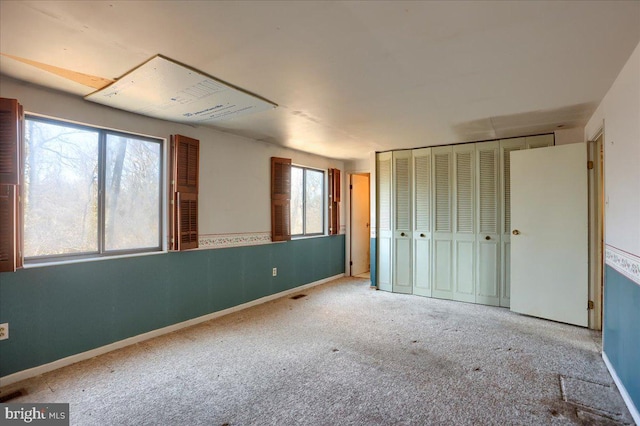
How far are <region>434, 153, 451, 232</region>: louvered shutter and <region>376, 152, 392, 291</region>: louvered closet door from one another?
737mm

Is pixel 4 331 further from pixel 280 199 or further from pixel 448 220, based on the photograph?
pixel 448 220

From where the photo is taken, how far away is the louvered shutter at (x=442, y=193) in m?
4.62

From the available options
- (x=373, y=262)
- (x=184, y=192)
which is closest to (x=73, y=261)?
(x=184, y=192)

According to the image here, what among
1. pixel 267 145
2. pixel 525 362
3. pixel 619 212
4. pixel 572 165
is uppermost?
pixel 267 145

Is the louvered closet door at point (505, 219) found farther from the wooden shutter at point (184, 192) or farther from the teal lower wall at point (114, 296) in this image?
the wooden shutter at point (184, 192)

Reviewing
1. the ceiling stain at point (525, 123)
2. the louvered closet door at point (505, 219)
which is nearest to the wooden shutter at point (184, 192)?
the ceiling stain at point (525, 123)

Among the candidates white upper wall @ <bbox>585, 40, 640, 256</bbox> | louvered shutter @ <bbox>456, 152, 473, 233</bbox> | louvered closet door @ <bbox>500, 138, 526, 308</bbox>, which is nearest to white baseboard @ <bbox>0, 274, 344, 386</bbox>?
louvered shutter @ <bbox>456, 152, 473, 233</bbox>

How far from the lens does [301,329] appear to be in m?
3.41

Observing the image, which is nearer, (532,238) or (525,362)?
(525,362)

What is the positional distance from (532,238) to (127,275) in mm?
4340

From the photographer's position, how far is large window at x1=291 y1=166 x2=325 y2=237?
17.3ft

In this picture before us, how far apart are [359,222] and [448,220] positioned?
2.09m

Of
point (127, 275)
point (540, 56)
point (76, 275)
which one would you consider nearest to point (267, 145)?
point (127, 275)

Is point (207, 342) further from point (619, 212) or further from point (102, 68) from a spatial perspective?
point (619, 212)
